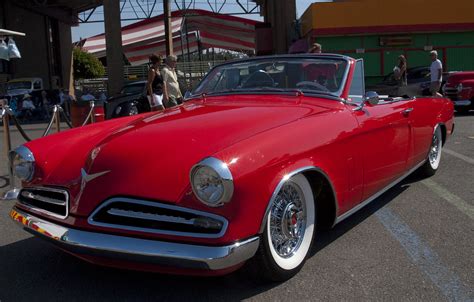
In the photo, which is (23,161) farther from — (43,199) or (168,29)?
(168,29)

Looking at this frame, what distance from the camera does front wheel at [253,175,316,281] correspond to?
2949 millimetres

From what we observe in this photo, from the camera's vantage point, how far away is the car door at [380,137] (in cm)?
386

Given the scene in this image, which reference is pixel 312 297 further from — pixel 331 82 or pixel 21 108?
pixel 21 108

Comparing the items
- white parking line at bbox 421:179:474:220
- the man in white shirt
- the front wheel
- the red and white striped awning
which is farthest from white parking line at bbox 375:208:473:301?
the red and white striped awning

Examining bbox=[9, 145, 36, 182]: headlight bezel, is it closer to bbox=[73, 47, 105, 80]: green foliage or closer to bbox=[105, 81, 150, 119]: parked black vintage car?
bbox=[105, 81, 150, 119]: parked black vintage car

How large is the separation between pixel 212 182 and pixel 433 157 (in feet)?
13.2

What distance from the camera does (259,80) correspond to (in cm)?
446

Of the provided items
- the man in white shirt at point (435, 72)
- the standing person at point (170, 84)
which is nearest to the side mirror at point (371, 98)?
the standing person at point (170, 84)

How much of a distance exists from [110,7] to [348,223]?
62.4 feet

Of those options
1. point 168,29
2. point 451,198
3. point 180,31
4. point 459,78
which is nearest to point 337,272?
point 451,198

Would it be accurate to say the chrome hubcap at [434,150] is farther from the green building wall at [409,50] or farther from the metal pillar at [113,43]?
the metal pillar at [113,43]

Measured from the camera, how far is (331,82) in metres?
4.18

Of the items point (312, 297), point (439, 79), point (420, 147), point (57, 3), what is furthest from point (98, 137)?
point (57, 3)

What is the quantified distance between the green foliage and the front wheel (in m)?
46.8
